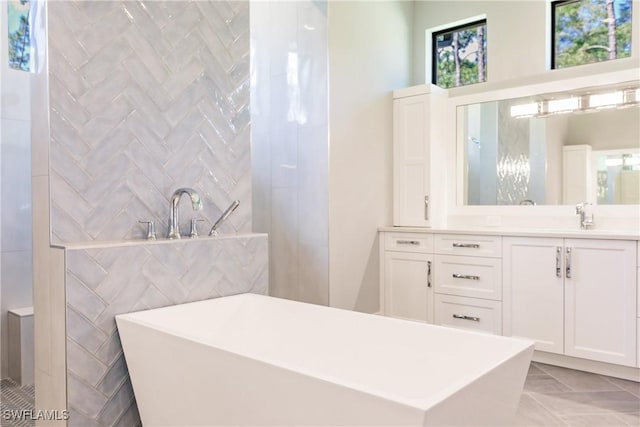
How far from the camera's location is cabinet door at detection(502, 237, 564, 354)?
3014 millimetres

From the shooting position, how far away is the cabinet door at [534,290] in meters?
3.01

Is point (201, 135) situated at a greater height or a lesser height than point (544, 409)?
greater

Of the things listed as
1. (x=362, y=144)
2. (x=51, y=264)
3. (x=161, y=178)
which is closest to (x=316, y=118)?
(x=362, y=144)

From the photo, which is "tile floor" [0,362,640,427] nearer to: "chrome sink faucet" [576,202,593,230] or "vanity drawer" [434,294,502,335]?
"vanity drawer" [434,294,502,335]

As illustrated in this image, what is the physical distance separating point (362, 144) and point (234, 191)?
1453 millimetres

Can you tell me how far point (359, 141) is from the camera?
3.70 metres

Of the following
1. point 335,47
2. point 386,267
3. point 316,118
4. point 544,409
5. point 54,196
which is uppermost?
point 335,47

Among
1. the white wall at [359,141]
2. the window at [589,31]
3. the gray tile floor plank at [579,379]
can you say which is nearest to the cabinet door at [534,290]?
the gray tile floor plank at [579,379]

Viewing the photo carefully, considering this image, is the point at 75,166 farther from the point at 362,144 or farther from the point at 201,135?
the point at 362,144

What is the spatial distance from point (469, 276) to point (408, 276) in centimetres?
48

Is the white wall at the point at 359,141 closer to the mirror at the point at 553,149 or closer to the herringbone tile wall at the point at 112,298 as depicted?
the mirror at the point at 553,149

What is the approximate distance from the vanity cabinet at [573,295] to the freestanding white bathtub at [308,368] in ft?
5.48

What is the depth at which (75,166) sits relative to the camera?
1971 mm

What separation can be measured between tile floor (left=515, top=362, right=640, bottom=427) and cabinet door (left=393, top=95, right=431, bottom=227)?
1.46m
